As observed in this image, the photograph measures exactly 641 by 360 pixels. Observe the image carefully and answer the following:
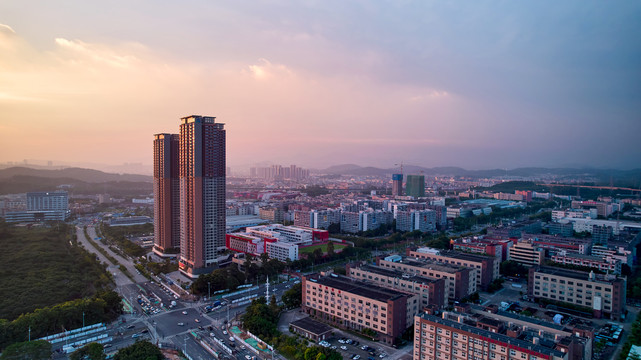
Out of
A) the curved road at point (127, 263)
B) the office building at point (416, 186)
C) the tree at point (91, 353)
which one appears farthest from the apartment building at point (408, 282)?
the office building at point (416, 186)

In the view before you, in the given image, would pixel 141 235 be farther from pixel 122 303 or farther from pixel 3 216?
pixel 122 303

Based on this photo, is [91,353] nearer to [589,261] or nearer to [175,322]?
[175,322]

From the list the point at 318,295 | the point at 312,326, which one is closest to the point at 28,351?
the point at 312,326

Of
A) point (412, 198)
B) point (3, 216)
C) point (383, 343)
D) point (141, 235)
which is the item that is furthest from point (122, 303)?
point (412, 198)

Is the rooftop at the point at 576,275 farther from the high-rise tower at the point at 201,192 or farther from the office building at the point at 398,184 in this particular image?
the office building at the point at 398,184

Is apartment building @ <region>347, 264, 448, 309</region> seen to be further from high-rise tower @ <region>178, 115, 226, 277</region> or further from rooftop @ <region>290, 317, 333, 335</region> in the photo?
high-rise tower @ <region>178, 115, 226, 277</region>
